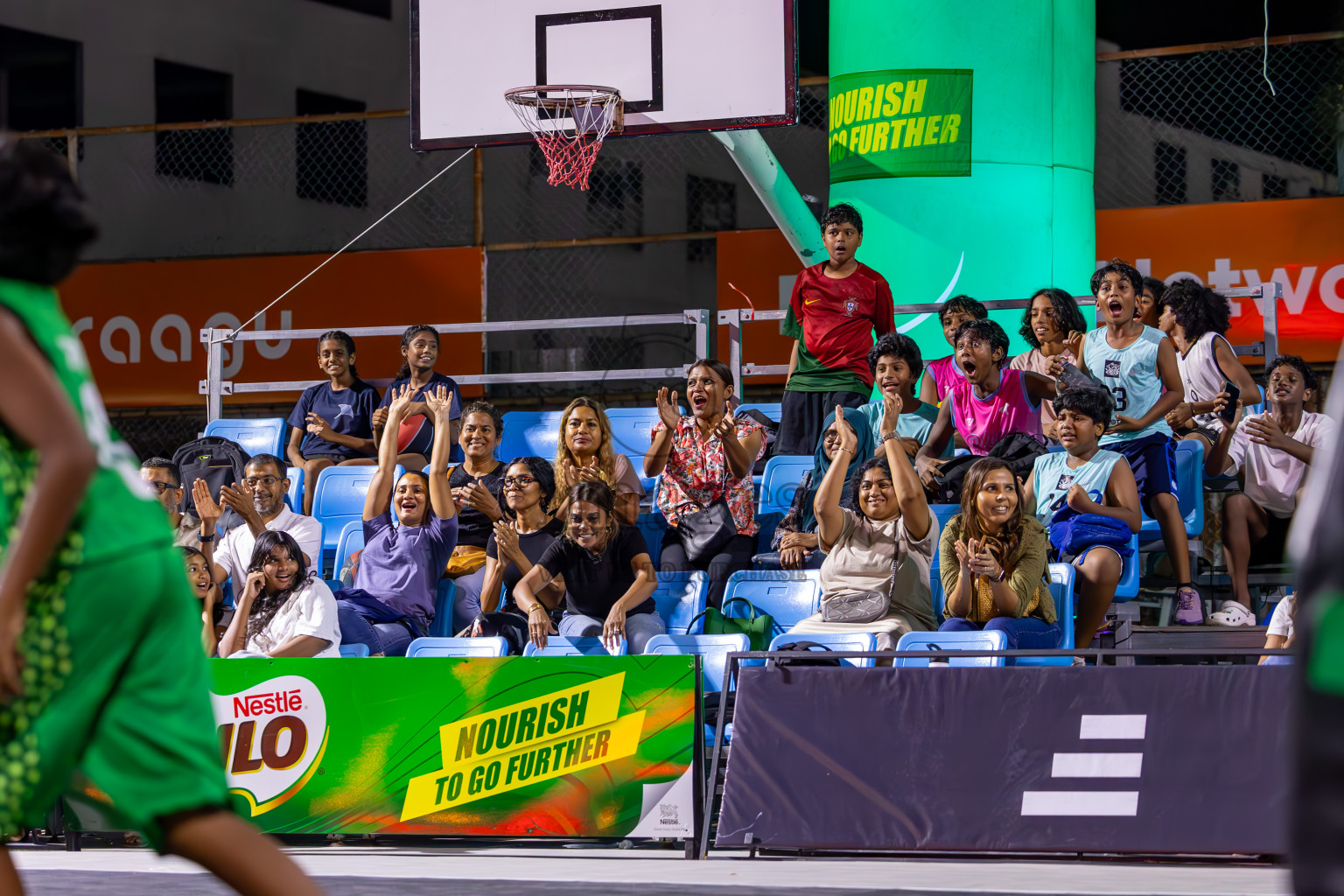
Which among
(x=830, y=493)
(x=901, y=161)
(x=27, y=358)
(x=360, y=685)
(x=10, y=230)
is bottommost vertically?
(x=360, y=685)

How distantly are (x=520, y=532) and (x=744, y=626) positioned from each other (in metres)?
1.53

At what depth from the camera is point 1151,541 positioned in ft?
28.2

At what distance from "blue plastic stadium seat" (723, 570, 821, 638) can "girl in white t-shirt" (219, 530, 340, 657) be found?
6.75 feet

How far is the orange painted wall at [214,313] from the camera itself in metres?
14.1

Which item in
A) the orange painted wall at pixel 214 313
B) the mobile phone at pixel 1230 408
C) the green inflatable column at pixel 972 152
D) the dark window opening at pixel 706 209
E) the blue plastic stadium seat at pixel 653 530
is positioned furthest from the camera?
the dark window opening at pixel 706 209

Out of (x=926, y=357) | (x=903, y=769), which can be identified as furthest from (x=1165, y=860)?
(x=926, y=357)

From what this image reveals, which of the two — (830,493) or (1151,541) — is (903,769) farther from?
(1151,541)

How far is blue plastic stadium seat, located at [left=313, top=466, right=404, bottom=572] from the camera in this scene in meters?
10.2

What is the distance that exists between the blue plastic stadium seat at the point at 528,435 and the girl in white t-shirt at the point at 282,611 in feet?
9.29

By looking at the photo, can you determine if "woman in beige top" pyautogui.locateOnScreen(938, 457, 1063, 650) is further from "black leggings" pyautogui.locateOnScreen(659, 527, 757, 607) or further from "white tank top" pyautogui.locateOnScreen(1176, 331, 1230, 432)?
"white tank top" pyautogui.locateOnScreen(1176, 331, 1230, 432)

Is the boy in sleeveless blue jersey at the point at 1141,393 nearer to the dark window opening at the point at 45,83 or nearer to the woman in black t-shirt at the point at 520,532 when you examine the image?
the woman in black t-shirt at the point at 520,532

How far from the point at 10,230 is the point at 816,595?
599 centimetres

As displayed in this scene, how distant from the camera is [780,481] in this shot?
9664 mm

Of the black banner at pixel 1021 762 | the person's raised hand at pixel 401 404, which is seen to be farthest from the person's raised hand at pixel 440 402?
the black banner at pixel 1021 762
